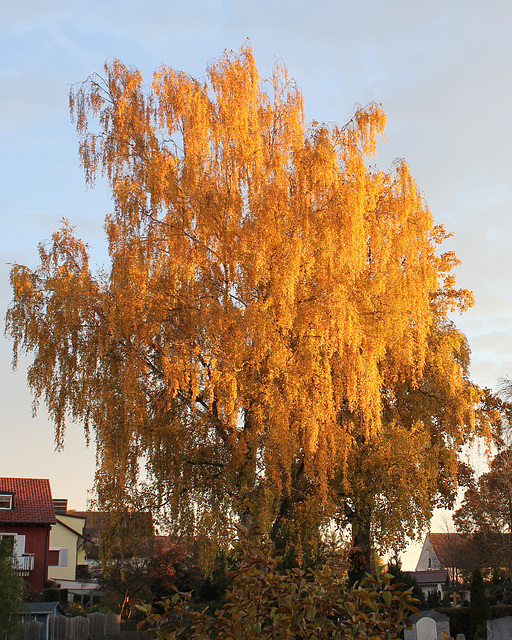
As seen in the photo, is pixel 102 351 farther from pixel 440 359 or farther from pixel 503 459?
pixel 503 459

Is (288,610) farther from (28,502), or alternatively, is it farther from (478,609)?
(28,502)

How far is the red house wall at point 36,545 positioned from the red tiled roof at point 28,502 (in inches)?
22.2

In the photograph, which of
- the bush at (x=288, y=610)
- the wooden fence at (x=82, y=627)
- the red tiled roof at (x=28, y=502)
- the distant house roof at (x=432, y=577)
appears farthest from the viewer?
the distant house roof at (x=432, y=577)

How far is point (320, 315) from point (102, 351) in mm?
4818

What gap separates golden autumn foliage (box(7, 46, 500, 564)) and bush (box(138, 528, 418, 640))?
29.9 ft

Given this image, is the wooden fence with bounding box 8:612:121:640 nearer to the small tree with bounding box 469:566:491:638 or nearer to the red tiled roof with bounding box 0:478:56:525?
the small tree with bounding box 469:566:491:638

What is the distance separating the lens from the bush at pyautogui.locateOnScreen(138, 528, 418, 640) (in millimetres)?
5105

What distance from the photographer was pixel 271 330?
50.0 feet

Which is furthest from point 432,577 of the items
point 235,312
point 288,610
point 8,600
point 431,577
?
point 288,610

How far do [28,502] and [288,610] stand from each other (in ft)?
143

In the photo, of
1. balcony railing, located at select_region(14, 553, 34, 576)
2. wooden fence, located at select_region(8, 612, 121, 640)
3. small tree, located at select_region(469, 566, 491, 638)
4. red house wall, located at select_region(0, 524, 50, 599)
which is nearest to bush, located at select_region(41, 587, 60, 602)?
red house wall, located at select_region(0, 524, 50, 599)

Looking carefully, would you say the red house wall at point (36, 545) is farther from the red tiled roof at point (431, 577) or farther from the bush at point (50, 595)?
the red tiled roof at point (431, 577)

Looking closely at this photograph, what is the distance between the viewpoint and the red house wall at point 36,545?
42312 millimetres

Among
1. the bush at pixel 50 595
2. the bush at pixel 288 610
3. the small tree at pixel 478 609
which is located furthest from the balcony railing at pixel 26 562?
the bush at pixel 288 610
